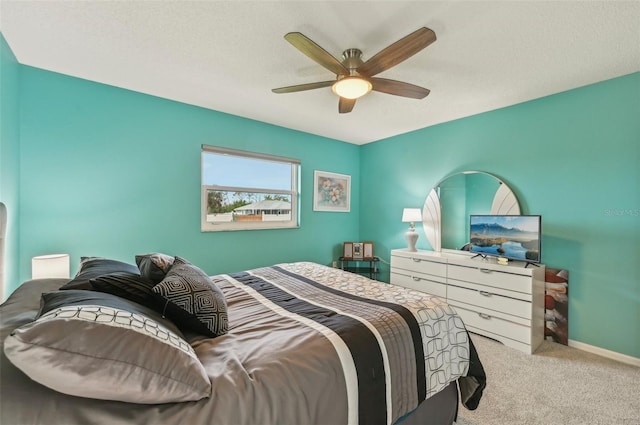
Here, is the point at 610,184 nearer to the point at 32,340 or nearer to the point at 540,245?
the point at 540,245

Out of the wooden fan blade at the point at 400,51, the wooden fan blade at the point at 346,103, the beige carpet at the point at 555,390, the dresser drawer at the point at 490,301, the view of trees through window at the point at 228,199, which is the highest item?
the wooden fan blade at the point at 400,51

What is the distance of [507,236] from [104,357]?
331cm

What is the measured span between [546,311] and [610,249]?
2.67 feet

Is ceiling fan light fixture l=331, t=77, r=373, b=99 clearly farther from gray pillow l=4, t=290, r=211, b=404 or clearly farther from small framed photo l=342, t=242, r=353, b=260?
small framed photo l=342, t=242, r=353, b=260

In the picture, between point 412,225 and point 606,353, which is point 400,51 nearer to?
point 412,225

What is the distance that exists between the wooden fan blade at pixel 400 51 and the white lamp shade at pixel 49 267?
2.78m

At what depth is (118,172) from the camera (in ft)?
8.64

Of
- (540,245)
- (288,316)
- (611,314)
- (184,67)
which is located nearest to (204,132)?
(184,67)

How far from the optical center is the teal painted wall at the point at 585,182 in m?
2.32

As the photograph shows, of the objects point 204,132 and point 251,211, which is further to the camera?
point 251,211

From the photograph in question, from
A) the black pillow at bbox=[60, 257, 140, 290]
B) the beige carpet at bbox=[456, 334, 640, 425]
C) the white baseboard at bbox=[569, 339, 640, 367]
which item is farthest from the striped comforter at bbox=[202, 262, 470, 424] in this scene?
the white baseboard at bbox=[569, 339, 640, 367]

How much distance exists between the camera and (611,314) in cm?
239

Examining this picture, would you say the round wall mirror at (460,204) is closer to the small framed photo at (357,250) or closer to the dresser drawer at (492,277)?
the dresser drawer at (492,277)

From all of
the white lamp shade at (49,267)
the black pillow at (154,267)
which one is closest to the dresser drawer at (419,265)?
the black pillow at (154,267)
